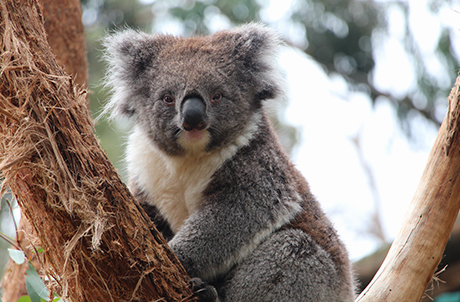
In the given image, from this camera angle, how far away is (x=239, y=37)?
3271mm

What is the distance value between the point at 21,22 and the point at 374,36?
5215 millimetres

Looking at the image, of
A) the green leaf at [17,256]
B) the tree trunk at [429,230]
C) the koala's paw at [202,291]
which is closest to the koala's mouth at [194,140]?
the koala's paw at [202,291]

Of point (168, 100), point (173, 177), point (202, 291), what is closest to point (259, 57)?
point (168, 100)

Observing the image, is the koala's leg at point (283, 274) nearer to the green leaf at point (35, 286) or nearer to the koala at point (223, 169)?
the koala at point (223, 169)

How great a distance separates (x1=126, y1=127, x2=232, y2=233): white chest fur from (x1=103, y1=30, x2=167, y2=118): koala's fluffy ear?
25 cm

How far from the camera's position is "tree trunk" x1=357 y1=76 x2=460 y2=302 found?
250cm

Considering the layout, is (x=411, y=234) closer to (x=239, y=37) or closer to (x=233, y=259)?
(x=233, y=259)

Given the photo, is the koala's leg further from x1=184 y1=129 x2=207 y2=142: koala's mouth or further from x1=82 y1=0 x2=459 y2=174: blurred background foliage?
x1=82 y1=0 x2=459 y2=174: blurred background foliage

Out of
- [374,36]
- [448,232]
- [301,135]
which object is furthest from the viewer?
[301,135]

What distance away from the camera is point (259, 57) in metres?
3.25

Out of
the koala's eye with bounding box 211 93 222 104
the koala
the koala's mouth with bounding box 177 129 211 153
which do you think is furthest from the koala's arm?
the koala's eye with bounding box 211 93 222 104

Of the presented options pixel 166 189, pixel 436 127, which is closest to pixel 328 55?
pixel 436 127

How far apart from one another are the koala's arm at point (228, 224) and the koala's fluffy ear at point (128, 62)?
39.9 inches

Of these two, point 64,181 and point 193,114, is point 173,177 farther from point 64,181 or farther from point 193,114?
point 64,181
